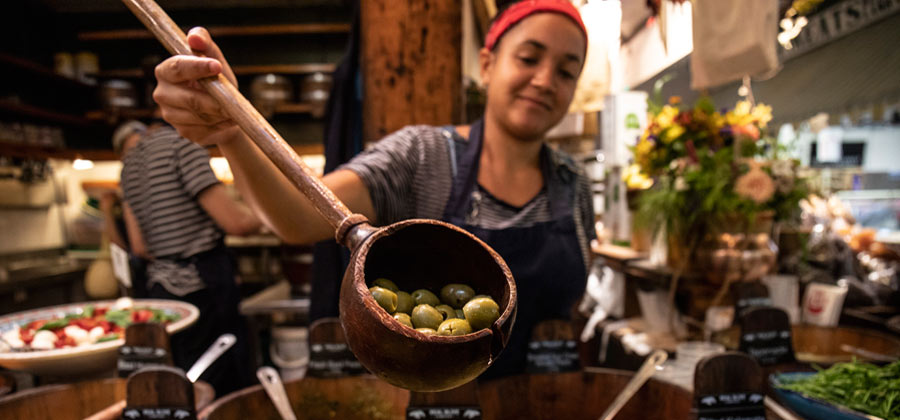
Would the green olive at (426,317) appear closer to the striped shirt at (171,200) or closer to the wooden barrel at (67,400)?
the wooden barrel at (67,400)

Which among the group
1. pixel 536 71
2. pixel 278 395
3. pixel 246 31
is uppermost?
pixel 246 31

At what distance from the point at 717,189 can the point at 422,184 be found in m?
1.43

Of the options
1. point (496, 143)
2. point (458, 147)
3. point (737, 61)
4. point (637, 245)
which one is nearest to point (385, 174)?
point (458, 147)

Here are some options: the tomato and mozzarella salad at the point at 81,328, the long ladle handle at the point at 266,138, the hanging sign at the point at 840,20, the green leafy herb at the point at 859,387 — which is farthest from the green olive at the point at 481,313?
the hanging sign at the point at 840,20

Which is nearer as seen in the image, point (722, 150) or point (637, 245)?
point (722, 150)

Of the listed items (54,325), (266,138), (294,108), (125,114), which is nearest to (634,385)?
(266,138)

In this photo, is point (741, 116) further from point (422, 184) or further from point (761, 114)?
point (422, 184)

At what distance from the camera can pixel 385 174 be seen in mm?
1305

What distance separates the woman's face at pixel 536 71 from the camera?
135 centimetres

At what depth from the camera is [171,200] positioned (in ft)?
7.06

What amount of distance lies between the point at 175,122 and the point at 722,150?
7.35 ft

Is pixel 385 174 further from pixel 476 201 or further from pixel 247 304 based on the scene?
pixel 247 304

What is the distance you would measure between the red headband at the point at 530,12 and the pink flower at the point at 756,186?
1.12 metres

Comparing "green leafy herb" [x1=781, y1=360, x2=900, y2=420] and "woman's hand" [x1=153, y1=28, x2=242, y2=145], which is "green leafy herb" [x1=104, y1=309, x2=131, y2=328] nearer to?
"woman's hand" [x1=153, y1=28, x2=242, y2=145]
